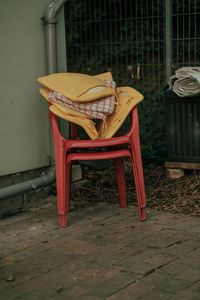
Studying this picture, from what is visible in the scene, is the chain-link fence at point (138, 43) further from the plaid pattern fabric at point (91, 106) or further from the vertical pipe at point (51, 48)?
the plaid pattern fabric at point (91, 106)

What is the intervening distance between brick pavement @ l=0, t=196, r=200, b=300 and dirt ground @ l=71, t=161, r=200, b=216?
22cm

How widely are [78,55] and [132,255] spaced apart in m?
4.05

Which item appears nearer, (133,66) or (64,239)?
(64,239)

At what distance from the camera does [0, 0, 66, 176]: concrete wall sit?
444cm

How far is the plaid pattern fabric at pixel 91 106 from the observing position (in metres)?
4.06

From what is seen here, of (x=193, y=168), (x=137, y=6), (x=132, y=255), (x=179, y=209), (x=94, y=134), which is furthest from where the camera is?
(x=137, y=6)

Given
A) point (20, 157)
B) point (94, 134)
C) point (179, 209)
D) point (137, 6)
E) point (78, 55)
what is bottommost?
point (179, 209)

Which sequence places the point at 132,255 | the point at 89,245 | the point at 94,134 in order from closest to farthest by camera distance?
1. the point at 132,255
2. the point at 89,245
3. the point at 94,134

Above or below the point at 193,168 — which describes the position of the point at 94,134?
above

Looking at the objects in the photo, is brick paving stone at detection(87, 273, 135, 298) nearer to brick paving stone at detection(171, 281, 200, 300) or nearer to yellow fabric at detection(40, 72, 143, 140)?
brick paving stone at detection(171, 281, 200, 300)

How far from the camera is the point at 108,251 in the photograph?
3537 mm

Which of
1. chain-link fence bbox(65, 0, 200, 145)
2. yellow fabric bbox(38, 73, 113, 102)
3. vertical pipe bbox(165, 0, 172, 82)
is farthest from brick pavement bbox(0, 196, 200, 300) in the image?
chain-link fence bbox(65, 0, 200, 145)

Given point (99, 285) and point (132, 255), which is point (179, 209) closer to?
point (132, 255)

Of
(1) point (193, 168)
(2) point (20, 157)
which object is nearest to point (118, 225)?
(2) point (20, 157)
